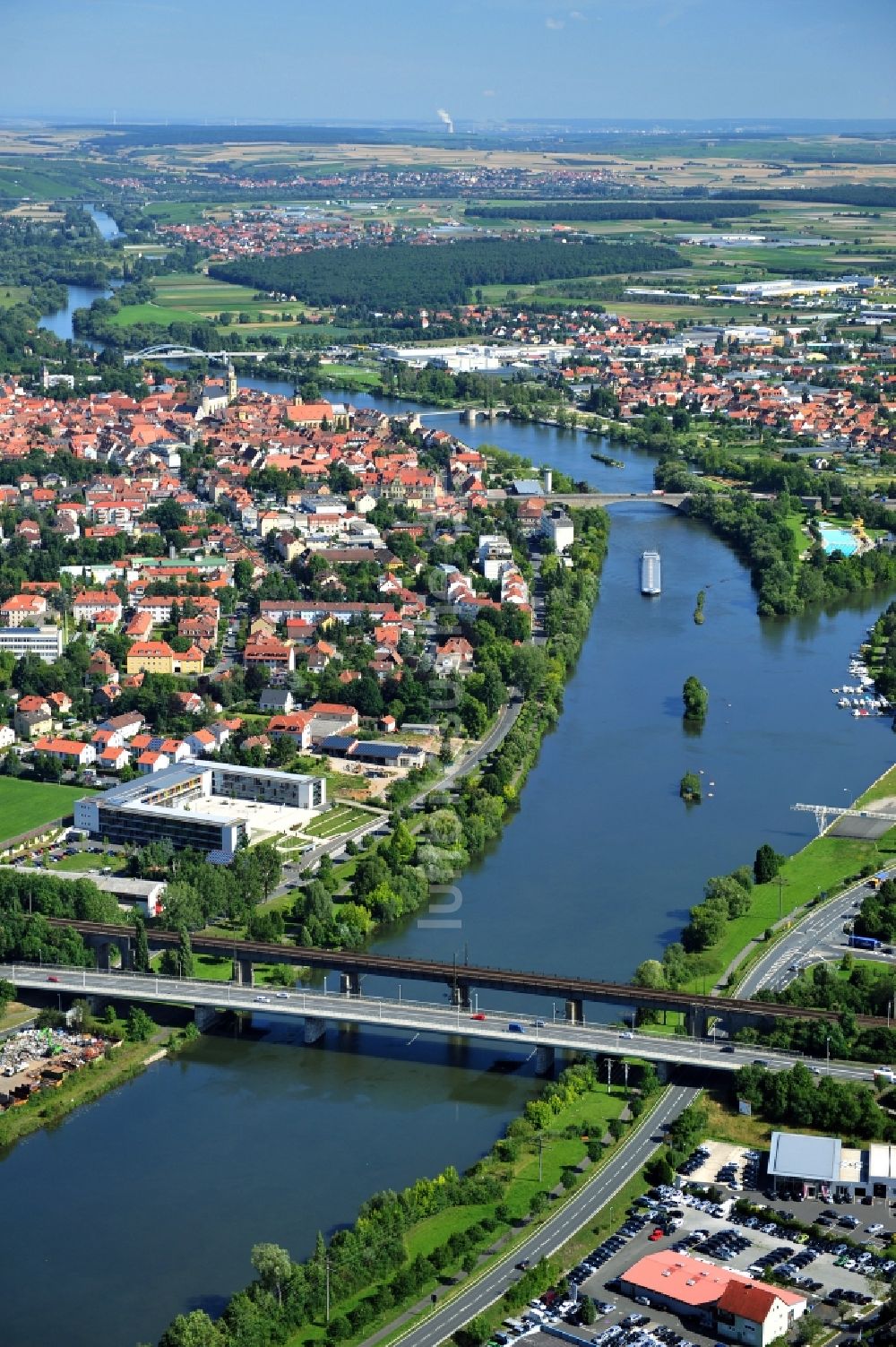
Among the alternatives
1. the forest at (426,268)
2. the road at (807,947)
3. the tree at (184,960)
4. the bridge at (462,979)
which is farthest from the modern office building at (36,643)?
the forest at (426,268)

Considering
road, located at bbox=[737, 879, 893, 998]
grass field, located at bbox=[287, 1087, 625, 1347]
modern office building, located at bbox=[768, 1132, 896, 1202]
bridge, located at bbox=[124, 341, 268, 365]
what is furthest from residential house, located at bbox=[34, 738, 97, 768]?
bridge, located at bbox=[124, 341, 268, 365]

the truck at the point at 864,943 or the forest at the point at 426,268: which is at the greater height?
the forest at the point at 426,268

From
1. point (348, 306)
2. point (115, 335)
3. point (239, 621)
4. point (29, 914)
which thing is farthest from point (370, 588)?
point (348, 306)

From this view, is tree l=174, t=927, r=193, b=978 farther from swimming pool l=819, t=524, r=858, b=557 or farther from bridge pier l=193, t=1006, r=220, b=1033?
swimming pool l=819, t=524, r=858, b=557

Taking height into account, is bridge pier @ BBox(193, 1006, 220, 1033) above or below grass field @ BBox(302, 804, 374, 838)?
below

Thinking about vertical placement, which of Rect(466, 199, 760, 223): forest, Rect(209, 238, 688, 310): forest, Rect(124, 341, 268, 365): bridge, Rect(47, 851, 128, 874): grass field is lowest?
Rect(47, 851, 128, 874): grass field

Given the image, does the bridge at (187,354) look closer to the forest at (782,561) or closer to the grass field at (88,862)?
the forest at (782,561)

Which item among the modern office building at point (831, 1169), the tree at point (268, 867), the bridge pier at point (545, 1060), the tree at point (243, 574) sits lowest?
the bridge pier at point (545, 1060)

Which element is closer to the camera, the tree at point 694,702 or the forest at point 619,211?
the tree at point 694,702
